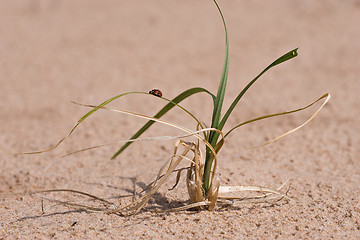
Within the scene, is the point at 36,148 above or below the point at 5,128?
below

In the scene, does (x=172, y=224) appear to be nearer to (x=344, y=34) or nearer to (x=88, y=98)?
(x=88, y=98)

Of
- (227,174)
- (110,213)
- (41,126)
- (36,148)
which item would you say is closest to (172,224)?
(110,213)

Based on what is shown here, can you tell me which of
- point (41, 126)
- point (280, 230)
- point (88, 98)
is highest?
point (88, 98)

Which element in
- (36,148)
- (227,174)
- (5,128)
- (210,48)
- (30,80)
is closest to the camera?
(227,174)

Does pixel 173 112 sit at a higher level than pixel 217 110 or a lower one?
higher

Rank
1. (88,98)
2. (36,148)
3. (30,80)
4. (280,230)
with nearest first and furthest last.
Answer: (280,230) → (36,148) → (88,98) → (30,80)

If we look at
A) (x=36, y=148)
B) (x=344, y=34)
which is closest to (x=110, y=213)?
(x=36, y=148)

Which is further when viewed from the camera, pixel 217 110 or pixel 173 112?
pixel 173 112

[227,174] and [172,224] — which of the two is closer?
[172,224]
